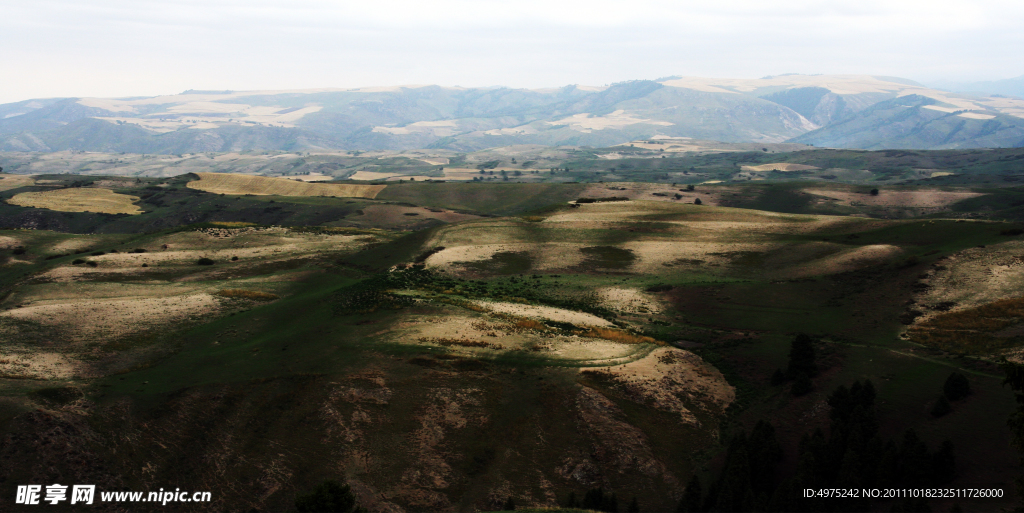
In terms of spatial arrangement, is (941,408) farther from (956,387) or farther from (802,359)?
(802,359)

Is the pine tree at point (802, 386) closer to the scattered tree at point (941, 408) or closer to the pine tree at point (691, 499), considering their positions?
the scattered tree at point (941, 408)

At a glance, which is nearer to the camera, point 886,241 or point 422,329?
point 422,329

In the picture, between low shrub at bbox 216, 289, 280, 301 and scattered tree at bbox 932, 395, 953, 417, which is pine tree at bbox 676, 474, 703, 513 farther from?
low shrub at bbox 216, 289, 280, 301

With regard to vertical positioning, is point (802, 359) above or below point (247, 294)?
above

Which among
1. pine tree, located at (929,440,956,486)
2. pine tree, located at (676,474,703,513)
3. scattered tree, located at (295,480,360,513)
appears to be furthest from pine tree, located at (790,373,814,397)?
scattered tree, located at (295,480,360,513)

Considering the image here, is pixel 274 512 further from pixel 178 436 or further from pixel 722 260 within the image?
pixel 722 260

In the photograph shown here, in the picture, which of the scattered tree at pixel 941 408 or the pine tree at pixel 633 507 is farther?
the scattered tree at pixel 941 408

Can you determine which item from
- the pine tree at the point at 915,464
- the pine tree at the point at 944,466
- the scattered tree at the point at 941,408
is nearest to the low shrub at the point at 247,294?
the pine tree at the point at 915,464

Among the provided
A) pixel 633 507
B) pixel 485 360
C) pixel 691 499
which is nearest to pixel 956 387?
pixel 691 499

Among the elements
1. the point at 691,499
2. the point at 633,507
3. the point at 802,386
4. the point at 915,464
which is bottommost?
the point at 633,507

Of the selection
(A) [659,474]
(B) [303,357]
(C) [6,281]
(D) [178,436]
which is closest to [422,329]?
(B) [303,357]

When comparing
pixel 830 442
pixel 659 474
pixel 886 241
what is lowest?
pixel 659 474
